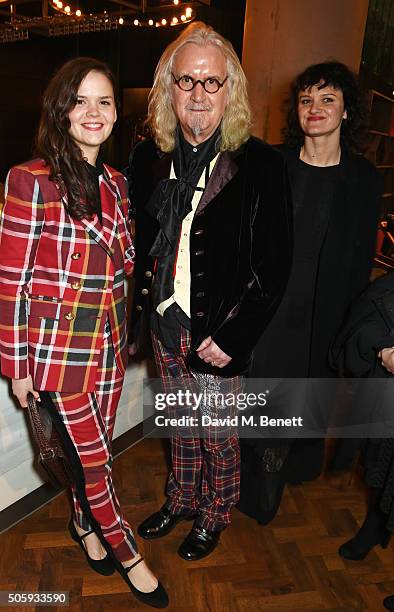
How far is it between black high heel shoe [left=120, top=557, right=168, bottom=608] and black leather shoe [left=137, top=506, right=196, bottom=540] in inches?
11.7

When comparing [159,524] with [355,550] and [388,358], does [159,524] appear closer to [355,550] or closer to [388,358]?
[355,550]

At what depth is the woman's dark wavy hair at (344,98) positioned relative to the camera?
6.35ft

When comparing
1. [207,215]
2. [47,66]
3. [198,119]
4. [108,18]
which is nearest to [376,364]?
[207,215]

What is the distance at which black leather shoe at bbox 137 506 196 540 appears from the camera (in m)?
2.12

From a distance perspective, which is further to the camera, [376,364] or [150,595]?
[150,595]

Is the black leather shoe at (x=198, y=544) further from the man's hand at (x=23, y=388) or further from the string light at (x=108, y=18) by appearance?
the string light at (x=108, y=18)

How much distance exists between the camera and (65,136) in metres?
1.42

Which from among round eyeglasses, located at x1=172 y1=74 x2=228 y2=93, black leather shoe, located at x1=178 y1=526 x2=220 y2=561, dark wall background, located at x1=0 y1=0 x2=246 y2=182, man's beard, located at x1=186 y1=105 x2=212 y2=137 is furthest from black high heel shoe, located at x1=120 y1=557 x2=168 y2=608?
dark wall background, located at x1=0 y1=0 x2=246 y2=182

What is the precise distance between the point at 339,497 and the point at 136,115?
24.1 feet

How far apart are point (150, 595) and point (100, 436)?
0.63 meters

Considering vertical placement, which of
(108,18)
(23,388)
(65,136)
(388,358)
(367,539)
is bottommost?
(367,539)

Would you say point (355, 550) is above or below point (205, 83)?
below

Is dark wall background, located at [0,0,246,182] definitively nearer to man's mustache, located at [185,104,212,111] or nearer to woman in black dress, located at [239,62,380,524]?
woman in black dress, located at [239,62,380,524]

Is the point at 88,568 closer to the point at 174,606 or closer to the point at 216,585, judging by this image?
the point at 174,606
